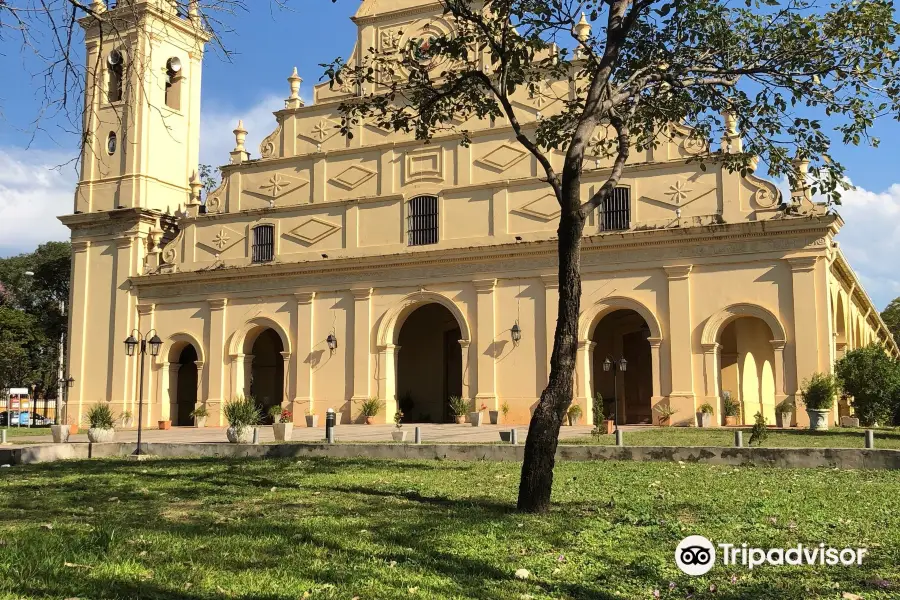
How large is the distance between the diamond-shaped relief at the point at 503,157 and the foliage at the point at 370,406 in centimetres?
933

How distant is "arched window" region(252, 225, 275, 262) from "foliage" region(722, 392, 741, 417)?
1765 cm

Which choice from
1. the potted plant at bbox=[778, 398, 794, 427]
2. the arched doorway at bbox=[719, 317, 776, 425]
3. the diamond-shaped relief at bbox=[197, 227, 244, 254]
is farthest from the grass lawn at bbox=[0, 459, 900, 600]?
the diamond-shaped relief at bbox=[197, 227, 244, 254]

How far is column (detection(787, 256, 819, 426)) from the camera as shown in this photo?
82.7 ft

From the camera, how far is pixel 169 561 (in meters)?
6.23

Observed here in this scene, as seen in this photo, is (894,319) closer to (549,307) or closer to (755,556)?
(549,307)

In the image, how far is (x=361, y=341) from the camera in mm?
31672

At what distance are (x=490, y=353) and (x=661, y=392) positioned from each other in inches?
234

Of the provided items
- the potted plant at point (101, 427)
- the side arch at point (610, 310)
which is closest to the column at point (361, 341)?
the side arch at point (610, 310)

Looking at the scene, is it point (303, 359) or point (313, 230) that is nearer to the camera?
point (303, 359)

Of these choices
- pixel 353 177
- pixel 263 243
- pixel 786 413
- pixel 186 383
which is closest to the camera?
pixel 786 413

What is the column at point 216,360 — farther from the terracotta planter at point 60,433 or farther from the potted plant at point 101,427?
the terracotta planter at point 60,433

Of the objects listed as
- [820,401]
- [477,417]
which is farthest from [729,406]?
[477,417]

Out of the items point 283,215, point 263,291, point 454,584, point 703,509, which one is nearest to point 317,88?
point 283,215

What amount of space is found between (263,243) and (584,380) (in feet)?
46.1
